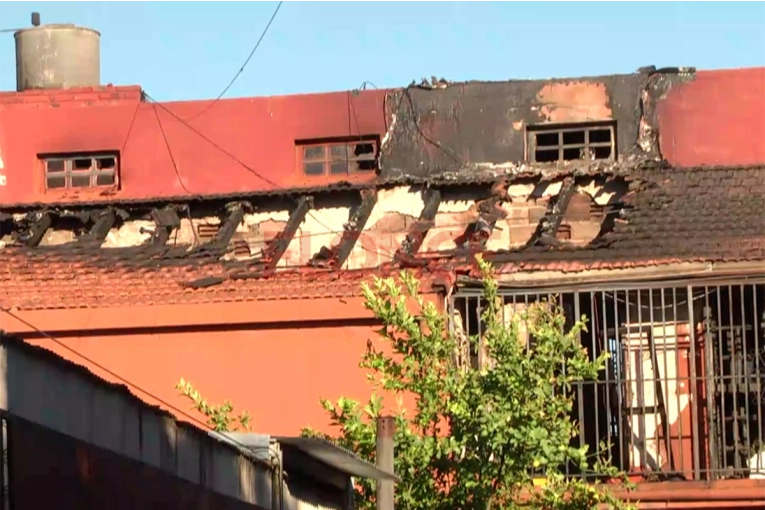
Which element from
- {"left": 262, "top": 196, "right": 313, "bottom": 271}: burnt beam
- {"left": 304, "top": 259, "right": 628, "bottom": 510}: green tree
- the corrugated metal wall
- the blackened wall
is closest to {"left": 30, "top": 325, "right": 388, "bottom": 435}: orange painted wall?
{"left": 262, "top": 196, "right": 313, "bottom": 271}: burnt beam

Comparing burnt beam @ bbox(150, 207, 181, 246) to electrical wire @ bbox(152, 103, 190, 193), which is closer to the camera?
burnt beam @ bbox(150, 207, 181, 246)

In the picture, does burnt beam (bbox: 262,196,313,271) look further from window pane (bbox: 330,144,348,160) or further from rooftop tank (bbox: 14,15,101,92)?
rooftop tank (bbox: 14,15,101,92)

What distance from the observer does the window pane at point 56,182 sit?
1878cm

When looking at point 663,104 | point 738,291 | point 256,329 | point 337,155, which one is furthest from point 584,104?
point 256,329

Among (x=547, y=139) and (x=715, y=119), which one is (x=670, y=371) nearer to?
(x=715, y=119)

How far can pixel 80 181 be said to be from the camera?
18.8 m

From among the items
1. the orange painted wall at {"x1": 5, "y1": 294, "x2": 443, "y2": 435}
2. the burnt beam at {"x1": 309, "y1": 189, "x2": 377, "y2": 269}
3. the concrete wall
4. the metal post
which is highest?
the burnt beam at {"x1": 309, "y1": 189, "x2": 377, "y2": 269}

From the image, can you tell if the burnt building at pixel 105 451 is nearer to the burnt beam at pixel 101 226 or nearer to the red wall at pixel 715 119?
the burnt beam at pixel 101 226

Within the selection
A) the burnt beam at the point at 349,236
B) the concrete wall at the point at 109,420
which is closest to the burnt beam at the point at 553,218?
the burnt beam at the point at 349,236

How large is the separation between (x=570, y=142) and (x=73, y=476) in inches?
475

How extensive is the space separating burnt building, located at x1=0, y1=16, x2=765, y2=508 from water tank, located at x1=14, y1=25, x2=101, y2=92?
12 centimetres

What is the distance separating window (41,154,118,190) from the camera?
18.8 meters

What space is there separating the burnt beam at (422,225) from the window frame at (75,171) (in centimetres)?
410

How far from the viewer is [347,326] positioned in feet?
47.0
